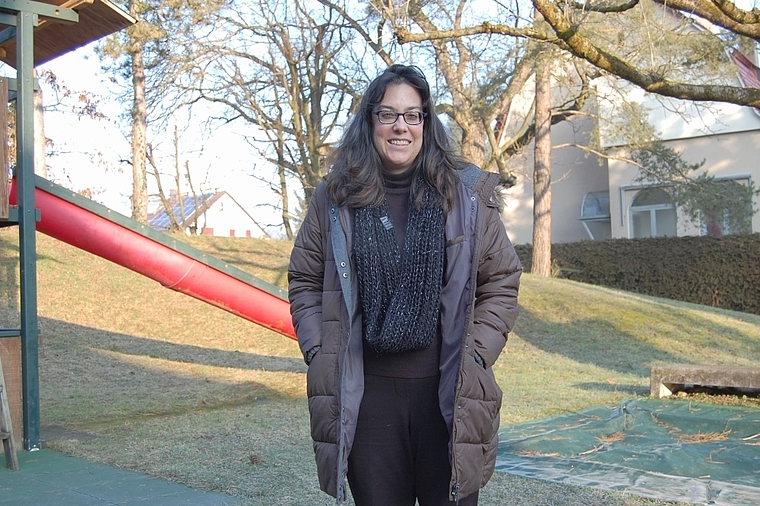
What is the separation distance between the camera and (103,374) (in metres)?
10.9

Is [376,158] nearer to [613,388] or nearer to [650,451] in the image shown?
[650,451]

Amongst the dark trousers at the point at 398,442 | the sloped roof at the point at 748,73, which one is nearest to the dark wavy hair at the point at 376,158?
the dark trousers at the point at 398,442

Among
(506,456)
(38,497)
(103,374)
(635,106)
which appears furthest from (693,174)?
(38,497)

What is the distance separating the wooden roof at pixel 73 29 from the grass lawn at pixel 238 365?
337 cm

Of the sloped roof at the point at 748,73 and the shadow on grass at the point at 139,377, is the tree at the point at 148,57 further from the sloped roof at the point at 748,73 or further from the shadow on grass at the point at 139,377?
the sloped roof at the point at 748,73

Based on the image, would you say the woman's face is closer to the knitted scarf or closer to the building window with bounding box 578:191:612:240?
the knitted scarf

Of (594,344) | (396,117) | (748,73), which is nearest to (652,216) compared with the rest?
(748,73)

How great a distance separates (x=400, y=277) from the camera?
260 centimetres

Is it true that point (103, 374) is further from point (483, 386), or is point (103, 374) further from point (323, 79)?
point (323, 79)

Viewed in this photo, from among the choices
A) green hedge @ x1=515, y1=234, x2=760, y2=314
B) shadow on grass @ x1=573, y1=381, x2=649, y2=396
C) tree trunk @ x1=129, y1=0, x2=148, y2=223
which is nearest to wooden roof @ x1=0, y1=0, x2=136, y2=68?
shadow on grass @ x1=573, y1=381, x2=649, y2=396

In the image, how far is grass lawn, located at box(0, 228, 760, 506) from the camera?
5.59 meters

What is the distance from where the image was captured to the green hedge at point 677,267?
19.1 meters

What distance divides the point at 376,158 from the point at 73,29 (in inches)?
211

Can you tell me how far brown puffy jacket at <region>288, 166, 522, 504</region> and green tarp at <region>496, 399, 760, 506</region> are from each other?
2.59 m
